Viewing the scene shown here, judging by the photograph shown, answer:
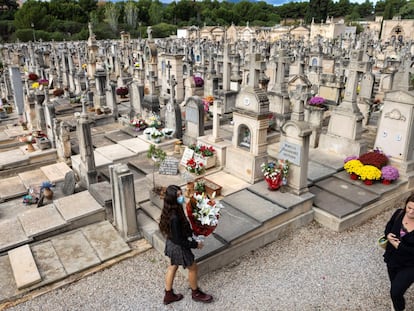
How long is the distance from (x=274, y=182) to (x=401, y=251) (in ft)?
11.9

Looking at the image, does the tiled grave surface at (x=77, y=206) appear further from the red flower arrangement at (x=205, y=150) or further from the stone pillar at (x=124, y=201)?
the red flower arrangement at (x=205, y=150)

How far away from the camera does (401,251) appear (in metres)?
4.63

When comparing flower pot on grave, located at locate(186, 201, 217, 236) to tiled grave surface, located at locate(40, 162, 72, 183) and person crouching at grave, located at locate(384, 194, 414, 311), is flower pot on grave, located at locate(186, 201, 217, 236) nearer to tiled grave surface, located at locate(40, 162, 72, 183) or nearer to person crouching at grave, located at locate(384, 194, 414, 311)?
person crouching at grave, located at locate(384, 194, 414, 311)

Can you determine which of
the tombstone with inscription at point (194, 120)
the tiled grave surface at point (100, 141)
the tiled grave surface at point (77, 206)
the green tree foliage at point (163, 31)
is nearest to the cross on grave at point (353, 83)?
the tombstone with inscription at point (194, 120)

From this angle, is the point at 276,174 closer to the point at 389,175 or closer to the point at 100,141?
the point at 389,175

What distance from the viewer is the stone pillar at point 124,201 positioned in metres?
6.67

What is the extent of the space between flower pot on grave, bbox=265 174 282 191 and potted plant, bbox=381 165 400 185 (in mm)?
2900

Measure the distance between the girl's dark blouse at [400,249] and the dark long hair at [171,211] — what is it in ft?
9.23

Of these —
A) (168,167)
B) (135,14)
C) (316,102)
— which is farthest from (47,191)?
(135,14)

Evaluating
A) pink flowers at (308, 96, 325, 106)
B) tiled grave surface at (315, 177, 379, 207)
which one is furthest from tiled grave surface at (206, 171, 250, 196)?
pink flowers at (308, 96, 325, 106)

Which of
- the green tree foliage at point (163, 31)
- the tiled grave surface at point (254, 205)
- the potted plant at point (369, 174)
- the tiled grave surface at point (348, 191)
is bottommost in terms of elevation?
the tiled grave surface at point (348, 191)

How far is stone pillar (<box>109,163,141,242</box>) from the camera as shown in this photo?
6.67 metres

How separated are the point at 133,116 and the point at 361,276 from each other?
1173 centimetres

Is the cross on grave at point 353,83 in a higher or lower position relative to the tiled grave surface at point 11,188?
higher
